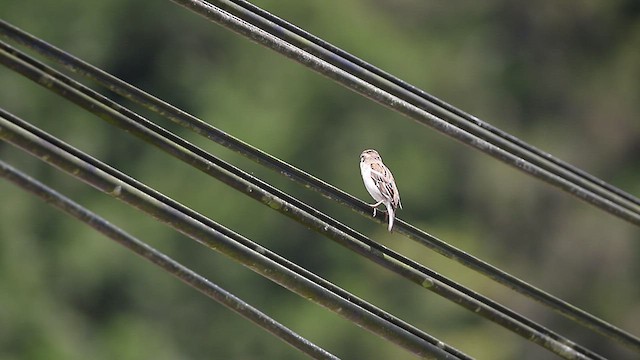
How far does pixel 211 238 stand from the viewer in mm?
4836

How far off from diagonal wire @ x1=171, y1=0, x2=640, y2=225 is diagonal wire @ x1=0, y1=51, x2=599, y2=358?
457mm

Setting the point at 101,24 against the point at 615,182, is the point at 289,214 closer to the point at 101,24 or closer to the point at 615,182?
the point at 101,24

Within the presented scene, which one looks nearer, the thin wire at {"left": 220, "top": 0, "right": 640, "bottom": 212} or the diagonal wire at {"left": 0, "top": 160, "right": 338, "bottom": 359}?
the diagonal wire at {"left": 0, "top": 160, "right": 338, "bottom": 359}

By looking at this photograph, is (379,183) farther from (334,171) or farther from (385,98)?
(334,171)

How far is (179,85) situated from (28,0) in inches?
118

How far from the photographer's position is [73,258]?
22.8m

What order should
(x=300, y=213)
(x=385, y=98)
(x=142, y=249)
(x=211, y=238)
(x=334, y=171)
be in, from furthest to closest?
(x=334, y=171), (x=385, y=98), (x=300, y=213), (x=211, y=238), (x=142, y=249)

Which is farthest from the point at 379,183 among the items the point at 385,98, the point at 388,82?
the point at 385,98

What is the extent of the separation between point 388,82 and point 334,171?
18865mm

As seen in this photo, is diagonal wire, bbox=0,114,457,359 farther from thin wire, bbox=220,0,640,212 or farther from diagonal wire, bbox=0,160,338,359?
thin wire, bbox=220,0,640,212

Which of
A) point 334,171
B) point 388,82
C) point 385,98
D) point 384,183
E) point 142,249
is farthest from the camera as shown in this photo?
point 334,171

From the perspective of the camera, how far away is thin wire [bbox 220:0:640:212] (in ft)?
19.4

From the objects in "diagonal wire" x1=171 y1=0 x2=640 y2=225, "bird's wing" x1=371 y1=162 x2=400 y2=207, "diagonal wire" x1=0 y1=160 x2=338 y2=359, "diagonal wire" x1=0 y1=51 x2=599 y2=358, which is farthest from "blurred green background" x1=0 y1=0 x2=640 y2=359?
"diagonal wire" x1=0 y1=160 x2=338 y2=359

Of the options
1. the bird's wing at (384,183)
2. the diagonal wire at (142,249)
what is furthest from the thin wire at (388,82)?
the bird's wing at (384,183)
